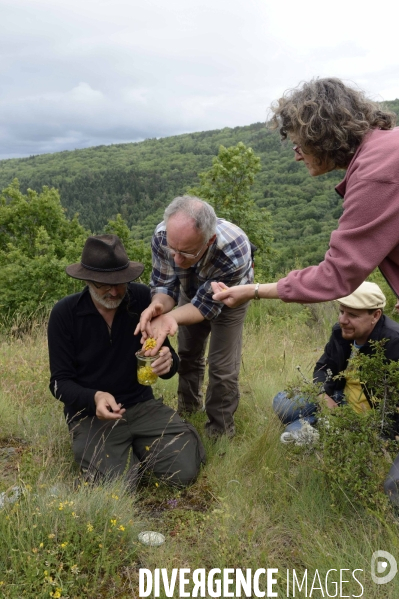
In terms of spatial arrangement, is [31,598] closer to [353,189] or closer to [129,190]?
[353,189]

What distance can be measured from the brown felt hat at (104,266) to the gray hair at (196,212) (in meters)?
0.44

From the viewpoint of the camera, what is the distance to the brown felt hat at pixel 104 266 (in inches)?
136

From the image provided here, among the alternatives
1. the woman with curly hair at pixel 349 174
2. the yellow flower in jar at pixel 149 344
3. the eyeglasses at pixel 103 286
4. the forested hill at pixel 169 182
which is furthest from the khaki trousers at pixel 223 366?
the forested hill at pixel 169 182

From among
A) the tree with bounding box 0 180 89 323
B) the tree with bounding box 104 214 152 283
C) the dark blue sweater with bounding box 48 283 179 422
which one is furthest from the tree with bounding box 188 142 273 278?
the dark blue sweater with bounding box 48 283 179 422

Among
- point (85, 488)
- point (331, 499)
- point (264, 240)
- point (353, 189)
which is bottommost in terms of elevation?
point (264, 240)

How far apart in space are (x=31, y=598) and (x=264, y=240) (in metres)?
→ 24.4

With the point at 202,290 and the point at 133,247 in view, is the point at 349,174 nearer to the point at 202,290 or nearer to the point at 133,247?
the point at 202,290

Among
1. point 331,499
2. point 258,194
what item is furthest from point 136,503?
point 258,194

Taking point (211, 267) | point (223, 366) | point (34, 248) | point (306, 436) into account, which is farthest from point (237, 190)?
point (306, 436)

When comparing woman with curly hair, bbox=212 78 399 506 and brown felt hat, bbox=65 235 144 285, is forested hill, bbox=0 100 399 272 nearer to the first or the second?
brown felt hat, bbox=65 235 144 285

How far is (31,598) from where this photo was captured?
7.40ft

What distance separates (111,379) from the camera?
12.2ft

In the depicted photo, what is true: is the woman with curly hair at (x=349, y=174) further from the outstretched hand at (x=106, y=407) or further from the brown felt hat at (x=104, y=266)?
the outstretched hand at (x=106, y=407)

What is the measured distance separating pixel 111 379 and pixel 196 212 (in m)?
1.35
